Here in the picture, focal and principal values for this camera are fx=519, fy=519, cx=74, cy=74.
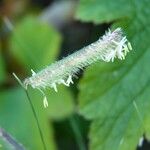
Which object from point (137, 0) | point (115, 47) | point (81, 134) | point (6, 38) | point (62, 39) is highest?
point (6, 38)

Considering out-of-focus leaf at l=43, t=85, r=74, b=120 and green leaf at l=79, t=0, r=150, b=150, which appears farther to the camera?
out-of-focus leaf at l=43, t=85, r=74, b=120

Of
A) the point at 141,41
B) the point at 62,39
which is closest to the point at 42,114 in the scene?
the point at 62,39

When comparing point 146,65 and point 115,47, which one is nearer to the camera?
point 115,47

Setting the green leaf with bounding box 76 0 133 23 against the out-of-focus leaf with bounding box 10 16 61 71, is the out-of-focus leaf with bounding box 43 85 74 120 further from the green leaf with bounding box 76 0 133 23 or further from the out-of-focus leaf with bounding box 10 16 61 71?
the green leaf with bounding box 76 0 133 23

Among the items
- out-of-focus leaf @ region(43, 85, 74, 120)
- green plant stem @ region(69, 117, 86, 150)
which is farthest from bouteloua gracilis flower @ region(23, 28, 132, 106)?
out-of-focus leaf @ region(43, 85, 74, 120)

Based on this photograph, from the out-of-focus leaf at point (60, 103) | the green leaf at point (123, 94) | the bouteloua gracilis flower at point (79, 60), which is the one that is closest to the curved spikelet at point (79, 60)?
the bouteloua gracilis flower at point (79, 60)

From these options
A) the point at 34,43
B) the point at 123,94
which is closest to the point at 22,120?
the point at 34,43

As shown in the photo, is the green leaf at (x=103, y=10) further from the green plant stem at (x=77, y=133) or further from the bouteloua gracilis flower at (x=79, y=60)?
the green plant stem at (x=77, y=133)

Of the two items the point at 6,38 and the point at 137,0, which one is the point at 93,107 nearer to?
the point at 137,0
